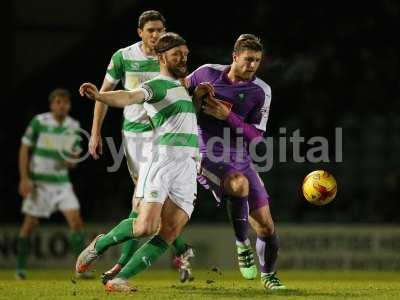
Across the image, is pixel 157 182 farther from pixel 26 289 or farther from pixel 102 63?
pixel 102 63

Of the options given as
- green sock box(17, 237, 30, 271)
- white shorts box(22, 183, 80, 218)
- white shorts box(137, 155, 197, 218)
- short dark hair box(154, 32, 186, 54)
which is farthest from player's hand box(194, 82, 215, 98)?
green sock box(17, 237, 30, 271)

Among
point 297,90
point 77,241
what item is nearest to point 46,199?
point 77,241

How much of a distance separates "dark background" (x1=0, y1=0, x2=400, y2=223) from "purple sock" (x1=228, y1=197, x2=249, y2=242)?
678 cm

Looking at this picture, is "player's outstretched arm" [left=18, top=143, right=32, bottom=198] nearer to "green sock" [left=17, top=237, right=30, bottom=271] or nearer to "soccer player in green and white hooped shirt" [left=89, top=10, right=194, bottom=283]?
"green sock" [left=17, top=237, right=30, bottom=271]

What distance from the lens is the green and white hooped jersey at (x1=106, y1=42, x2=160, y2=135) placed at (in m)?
7.90

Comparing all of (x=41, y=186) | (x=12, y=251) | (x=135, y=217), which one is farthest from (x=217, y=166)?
(x=12, y=251)

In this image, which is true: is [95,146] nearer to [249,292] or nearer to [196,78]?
[196,78]

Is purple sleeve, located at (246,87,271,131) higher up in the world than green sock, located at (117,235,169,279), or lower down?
higher up

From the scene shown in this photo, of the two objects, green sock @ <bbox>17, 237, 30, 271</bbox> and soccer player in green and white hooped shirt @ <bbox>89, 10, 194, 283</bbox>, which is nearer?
soccer player in green and white hooped shirt @ <bbox>89, 10, 194, 283</bbox>

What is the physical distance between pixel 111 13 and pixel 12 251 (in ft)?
21.1

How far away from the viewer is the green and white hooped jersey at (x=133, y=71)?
790 centimetres

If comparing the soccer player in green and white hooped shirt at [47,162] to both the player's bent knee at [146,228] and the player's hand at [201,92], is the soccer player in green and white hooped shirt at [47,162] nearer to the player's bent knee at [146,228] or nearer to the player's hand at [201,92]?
the player's hand at [201,92]

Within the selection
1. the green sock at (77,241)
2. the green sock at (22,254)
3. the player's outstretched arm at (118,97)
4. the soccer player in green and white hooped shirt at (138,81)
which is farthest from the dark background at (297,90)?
the player's outstretched arm at (118,97)

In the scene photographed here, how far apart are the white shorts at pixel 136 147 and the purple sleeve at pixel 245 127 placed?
2.16ft
